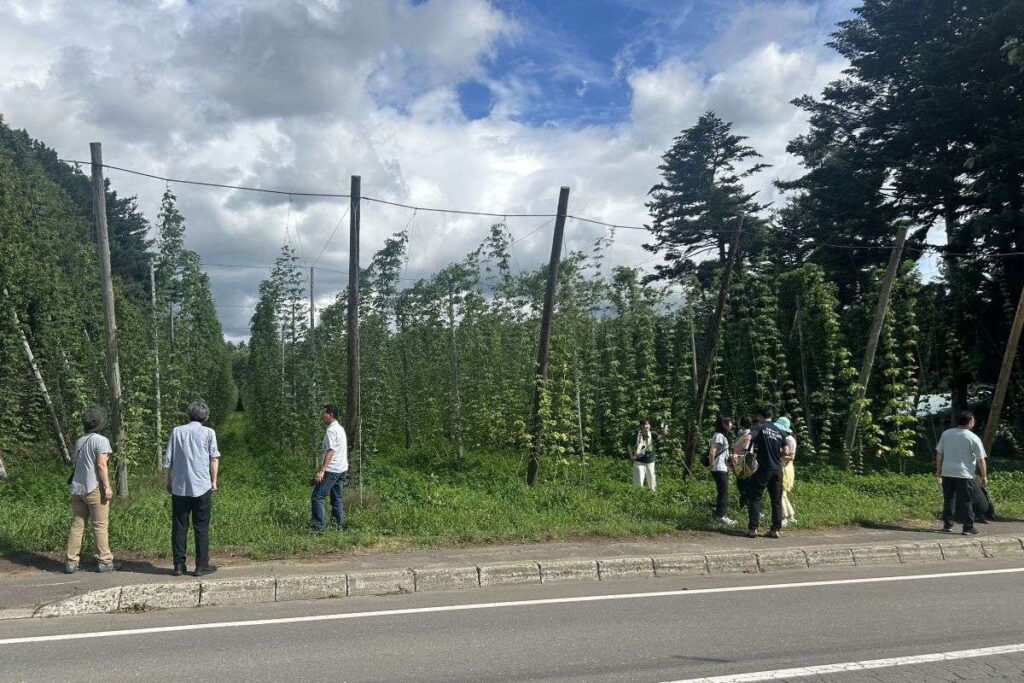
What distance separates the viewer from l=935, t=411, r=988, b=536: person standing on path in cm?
1066

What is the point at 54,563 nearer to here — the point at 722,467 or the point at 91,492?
the point at 91,492

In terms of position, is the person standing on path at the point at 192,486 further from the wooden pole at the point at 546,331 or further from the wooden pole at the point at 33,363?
the wooden pole at the point at 33,363

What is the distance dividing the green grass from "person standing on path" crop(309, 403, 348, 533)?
26 cm

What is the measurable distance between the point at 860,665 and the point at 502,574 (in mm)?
3865

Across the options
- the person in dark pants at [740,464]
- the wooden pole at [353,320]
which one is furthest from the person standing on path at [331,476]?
the person in dark pants at [740,464]

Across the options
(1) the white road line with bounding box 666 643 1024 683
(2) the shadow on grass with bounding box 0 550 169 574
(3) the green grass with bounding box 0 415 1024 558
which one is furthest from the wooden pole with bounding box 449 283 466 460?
(1) the white road line with bounding box 666 643 1024 683

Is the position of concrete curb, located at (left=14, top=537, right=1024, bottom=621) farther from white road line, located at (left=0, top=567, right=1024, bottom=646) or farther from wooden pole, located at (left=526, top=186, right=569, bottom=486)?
wooden pole, located at (left=526, top=186, right=569, bottom=486)

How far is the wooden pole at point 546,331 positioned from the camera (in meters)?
13.4

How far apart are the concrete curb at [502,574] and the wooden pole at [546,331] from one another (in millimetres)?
5113

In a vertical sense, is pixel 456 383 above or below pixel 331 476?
above

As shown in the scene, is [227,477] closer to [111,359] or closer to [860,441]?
[111,359]

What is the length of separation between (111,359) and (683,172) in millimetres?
27009

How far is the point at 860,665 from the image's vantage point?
5.20 m

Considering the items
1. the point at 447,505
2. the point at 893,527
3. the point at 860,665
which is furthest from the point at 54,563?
the point at 893,527
